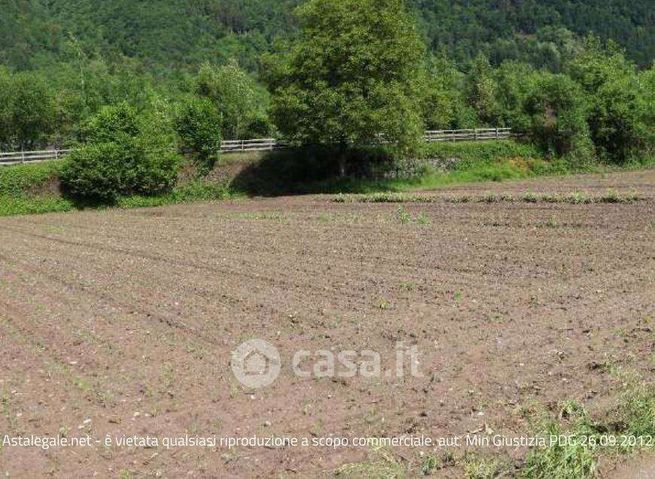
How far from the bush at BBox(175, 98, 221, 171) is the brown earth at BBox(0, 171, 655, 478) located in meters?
25.3

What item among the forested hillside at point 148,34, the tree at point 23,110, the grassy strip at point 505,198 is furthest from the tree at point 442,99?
the forested hillside at point 148,34

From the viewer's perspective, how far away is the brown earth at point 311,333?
9062 mm

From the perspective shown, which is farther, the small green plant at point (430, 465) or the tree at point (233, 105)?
the tree at point (233, 105)

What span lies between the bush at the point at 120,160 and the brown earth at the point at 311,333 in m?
20.0

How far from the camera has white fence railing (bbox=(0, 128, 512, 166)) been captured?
47.9 m

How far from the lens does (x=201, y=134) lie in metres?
49.3

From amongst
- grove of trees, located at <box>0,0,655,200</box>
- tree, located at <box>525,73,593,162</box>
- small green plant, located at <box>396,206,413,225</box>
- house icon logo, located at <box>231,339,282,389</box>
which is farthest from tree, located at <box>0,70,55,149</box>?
house icon logo, located at <box>231,339,282,389</box>

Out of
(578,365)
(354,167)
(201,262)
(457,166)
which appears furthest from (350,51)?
(578,365)

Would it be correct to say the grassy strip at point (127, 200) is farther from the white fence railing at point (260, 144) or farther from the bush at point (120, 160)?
the white fence railing at point (260, 144)

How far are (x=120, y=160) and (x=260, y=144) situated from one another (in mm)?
12636

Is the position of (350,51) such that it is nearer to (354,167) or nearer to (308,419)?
(354,167)

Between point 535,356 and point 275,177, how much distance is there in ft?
136

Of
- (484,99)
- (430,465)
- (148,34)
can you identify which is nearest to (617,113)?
(484,99)

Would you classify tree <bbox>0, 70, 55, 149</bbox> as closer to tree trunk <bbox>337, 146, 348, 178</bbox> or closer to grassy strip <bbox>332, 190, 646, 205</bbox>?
tree trunk <bbox>337, 146, 348, 178</bbox>
